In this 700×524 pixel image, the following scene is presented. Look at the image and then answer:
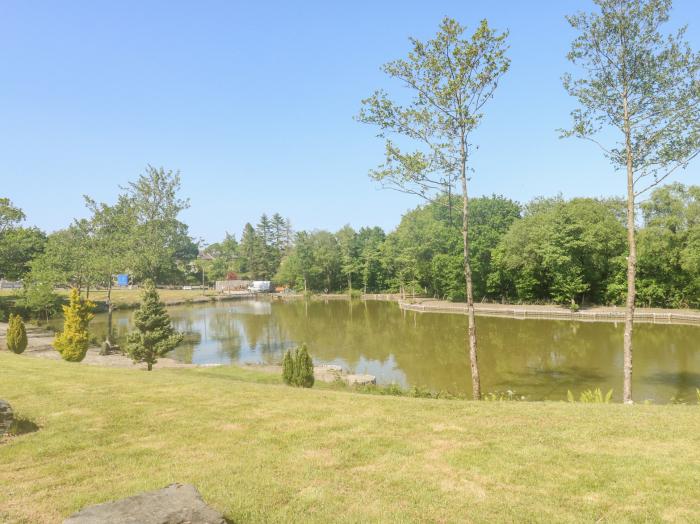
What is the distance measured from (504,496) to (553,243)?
4570 centimetres

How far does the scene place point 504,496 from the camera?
595cm

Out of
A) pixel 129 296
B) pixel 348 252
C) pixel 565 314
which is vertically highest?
pixel 348 252

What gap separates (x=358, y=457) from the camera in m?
7.33

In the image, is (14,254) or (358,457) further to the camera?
(14,254)

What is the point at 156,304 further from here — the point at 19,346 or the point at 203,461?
the point at 203,461

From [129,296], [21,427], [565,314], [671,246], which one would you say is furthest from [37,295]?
[671,246]

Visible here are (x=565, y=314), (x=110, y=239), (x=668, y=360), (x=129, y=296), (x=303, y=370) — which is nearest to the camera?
(x=303, y=370)

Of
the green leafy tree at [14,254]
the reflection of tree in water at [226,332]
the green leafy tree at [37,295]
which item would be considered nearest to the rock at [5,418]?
the reflection of tree in water at [226,332]

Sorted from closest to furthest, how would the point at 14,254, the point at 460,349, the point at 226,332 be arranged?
the point at 460,349
the point at 226,332
the point at 14,254

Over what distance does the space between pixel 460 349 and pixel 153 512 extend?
88.8ft

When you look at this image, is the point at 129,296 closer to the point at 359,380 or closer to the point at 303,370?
the point at 359,380

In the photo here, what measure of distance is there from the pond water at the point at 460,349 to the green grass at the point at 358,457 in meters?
10.6

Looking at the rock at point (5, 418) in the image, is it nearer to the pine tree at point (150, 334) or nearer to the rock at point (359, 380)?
the pine tree at point (150, 334)

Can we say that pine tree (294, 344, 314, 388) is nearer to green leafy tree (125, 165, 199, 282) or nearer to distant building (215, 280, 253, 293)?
green leafy tree (125, 165, 199, 282)
